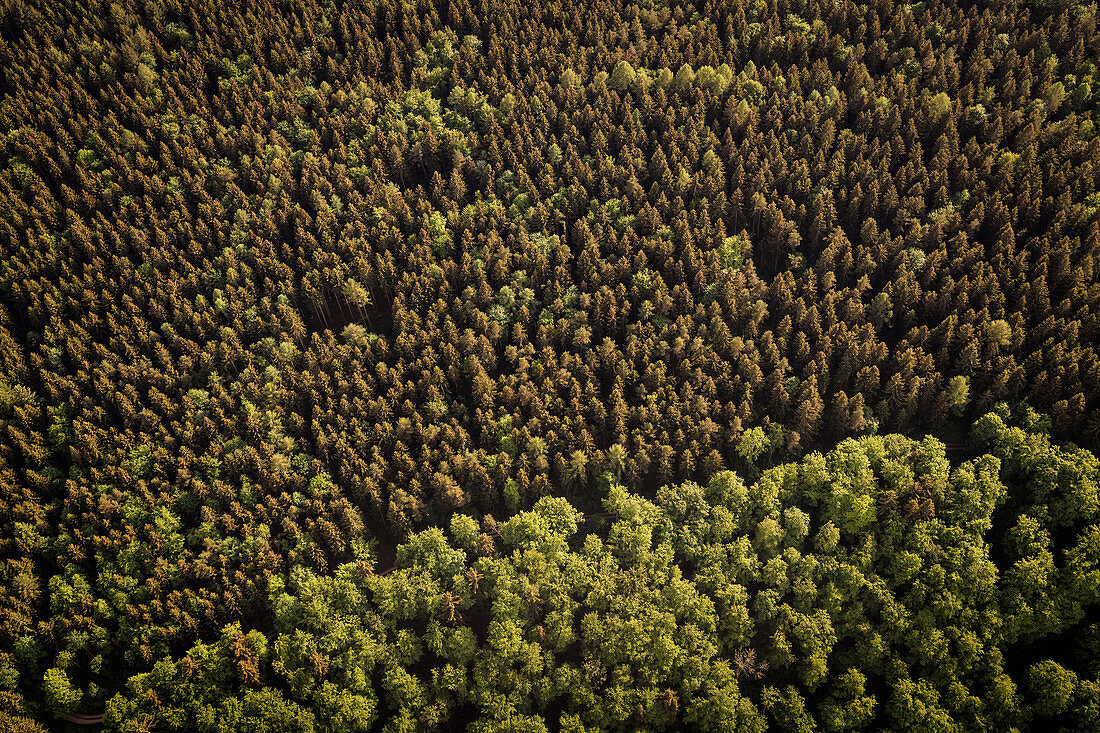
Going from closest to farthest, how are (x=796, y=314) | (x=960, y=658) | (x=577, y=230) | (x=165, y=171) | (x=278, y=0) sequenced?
(x=960, y=658), (x=796, y=314), (x=577, y=230), (x=165, y=171), (x=278, y=0)

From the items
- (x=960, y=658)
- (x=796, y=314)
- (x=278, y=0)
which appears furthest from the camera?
(x=278, y=0)

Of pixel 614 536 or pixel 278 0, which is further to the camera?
pixel 278 0

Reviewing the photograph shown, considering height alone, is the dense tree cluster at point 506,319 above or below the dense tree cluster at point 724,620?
above

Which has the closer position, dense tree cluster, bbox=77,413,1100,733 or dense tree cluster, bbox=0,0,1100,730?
dense tree cluster, bbox=77,413,1100,733

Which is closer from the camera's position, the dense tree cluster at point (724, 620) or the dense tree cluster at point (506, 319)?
the dense tree cluster at point (724, 620)

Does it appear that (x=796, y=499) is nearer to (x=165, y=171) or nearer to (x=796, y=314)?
(x=796, y=314)

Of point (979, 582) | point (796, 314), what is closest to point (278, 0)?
point (796, 314)

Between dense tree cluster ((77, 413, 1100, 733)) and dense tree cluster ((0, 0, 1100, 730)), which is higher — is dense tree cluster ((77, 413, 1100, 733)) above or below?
below

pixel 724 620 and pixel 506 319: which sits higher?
pixel 506 319
